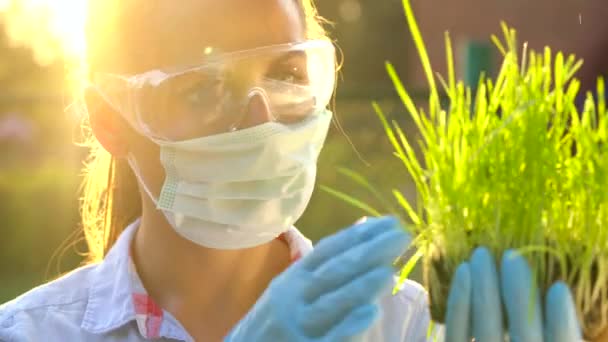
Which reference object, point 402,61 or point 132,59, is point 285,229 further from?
point 402,61

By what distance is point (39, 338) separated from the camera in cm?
191

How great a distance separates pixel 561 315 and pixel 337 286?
0.99 feet

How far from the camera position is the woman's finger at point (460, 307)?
47.5 inches

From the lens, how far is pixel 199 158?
6.24 feet

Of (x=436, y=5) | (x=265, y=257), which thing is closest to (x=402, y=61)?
(x=436, y=5)

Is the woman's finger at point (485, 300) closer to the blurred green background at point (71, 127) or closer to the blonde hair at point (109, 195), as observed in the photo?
the blonde hair at point (109, 195)

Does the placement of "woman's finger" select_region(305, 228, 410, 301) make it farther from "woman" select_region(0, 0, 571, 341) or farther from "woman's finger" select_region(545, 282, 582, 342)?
"woman" select_region(0, 0, 571, 341)

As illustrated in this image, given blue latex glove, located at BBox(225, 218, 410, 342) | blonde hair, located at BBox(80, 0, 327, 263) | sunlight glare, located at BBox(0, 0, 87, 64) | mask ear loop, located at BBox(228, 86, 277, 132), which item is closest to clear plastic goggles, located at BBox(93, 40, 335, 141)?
mask ear loop, located at BBox(228, 86, 277, 132)

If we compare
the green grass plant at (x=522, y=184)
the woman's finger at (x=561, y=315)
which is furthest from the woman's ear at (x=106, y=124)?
the woman's finger at (x=561, y=315)

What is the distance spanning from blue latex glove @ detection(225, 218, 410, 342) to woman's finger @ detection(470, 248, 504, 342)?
101 mm

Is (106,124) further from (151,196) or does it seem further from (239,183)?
(239,183)

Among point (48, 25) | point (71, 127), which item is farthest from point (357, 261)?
point (71, 127)

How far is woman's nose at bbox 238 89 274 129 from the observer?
187cm

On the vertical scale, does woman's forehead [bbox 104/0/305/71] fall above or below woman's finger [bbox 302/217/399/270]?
above
